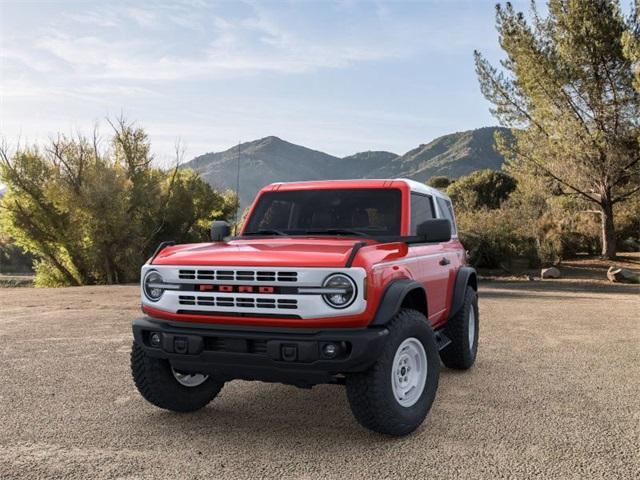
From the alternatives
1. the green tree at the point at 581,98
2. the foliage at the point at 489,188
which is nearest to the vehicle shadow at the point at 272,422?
the green tree at the point at 581,98

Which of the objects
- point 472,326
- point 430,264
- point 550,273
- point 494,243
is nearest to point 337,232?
point 430,264

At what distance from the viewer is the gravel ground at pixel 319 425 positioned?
375 centimetres

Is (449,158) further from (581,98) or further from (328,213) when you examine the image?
(328,213)

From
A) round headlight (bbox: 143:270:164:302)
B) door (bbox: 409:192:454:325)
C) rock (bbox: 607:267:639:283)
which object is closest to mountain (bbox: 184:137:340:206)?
rock (bbox: 607:267:639:283)

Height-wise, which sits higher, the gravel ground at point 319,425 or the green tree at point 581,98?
the green tree at point 581,98

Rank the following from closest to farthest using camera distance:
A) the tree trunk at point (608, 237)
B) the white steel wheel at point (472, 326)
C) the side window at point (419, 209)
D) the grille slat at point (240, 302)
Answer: the grille slat at point (240, 302) → the side window at point (419, 209) → the white steel wheel at point (472, 326) → the tree trunk at point (608, 237)

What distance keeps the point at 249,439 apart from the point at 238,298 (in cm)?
111

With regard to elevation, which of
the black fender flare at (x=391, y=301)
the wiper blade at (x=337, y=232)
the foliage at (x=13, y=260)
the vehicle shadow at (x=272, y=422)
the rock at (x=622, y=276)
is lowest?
the foliage at (x=13, y=260)

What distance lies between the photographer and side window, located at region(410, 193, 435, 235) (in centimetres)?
528

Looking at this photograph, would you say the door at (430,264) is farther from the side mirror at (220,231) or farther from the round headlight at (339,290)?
the side mirror at (220,231)

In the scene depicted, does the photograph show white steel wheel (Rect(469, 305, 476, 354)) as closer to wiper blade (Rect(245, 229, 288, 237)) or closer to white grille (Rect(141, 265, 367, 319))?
wiper blade (Rect(245, 229, 288, 237))

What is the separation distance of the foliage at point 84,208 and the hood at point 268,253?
21566 mm

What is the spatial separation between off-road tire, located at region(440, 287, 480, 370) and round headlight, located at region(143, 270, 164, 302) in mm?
3179

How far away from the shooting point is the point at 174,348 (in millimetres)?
4070
